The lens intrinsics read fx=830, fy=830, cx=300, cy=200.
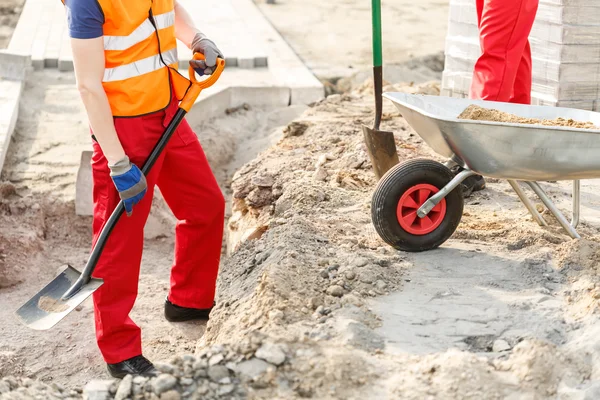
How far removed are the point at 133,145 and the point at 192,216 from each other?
602 millimetres

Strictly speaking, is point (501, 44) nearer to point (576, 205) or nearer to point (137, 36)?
point (576, 205)

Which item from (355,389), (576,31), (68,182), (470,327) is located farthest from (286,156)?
(355,389)

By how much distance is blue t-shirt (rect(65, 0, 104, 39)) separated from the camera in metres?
3.11

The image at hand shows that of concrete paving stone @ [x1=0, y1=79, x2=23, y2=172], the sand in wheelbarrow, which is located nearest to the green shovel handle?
the sand in wheelbarrow

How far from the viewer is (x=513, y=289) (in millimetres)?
3381

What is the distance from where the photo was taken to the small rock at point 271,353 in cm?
278

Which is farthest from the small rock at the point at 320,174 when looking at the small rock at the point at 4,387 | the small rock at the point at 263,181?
the small rock at the point at 4,387

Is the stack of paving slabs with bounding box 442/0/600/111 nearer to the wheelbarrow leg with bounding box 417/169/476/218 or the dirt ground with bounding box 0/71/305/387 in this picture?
the dirt ground with bounding box 0/71/305/387

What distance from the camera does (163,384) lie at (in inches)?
107

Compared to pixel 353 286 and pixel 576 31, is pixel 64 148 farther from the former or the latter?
pixel 576 31

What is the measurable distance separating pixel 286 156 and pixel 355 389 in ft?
9.11

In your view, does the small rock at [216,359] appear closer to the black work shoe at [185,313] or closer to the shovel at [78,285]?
Answer: the shovel at [78,285]

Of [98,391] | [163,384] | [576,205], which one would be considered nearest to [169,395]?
[163,384]

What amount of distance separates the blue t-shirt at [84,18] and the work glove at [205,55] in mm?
621
